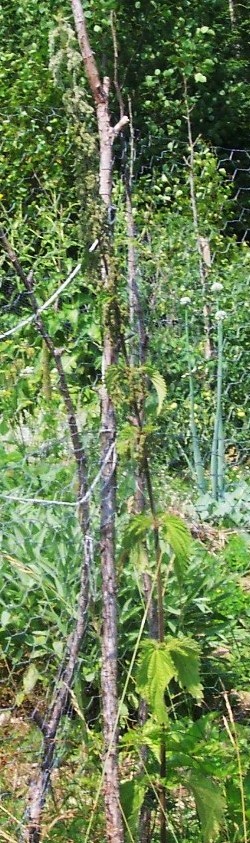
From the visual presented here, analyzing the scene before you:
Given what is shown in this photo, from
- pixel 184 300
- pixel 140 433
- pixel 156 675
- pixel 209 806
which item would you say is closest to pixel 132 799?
pixel 209 806

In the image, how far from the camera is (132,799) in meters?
1.73

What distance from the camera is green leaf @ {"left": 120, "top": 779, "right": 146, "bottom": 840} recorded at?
1.71 m

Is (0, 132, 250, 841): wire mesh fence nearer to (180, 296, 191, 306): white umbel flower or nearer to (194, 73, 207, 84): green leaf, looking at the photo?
(180, 296, 191, 306): white umbel flower

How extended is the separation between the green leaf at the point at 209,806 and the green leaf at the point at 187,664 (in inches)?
5.4

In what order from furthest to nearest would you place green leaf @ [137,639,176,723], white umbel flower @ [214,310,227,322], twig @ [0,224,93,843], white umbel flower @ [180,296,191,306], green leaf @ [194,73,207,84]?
green leaf @ [194,73,207,84] → white umbel flower @ [180,296,191,306] → white umbel flower @ [214,310,227,322] → twig @ [0,224,93,843] → green leaf @ [137,639,176,723]

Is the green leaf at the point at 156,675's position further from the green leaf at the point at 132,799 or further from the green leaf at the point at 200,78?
the green leaf at the point at 200,78

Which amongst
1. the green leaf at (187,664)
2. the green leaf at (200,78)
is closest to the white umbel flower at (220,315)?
the green leaf at (187,664)

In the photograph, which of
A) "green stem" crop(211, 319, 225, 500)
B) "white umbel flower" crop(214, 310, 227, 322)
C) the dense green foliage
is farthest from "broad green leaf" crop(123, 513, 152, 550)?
"white umbel flower" crop(214, 310, 227, 322)

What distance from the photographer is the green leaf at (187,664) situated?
1.70 m

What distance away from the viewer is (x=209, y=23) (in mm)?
8312

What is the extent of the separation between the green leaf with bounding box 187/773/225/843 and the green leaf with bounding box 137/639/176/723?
143 millimetres

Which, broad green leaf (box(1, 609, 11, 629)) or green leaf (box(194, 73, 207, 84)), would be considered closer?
broad green leaf (box(1, 609, 11, 629))

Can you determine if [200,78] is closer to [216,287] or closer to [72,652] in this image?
[216,287]

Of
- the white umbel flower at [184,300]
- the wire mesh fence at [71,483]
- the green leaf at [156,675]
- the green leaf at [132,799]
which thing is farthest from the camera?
the white umbel flower at [184,300]
